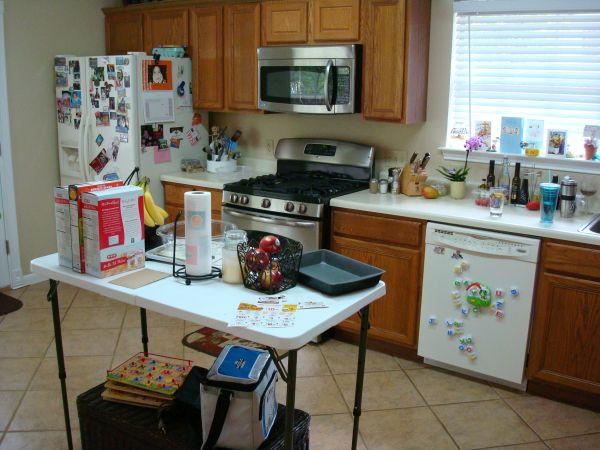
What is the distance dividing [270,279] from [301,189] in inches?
67.0

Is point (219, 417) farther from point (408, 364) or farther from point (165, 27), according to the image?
point (165, 27)

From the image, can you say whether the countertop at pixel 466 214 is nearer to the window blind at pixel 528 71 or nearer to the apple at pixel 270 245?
the window blind at pixel 528 71

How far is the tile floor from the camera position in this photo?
283 centimetres

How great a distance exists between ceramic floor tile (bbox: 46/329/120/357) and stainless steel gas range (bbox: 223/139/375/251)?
1.02 metres

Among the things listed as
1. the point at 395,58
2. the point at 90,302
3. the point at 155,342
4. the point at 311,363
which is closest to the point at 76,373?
the point at 155,342

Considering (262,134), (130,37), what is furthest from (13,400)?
(130,37)

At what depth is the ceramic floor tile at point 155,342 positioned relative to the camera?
3.61 m

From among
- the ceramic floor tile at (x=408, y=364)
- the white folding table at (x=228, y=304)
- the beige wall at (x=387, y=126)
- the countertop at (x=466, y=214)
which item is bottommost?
the ceramic floor tile at (x=408, y=364)

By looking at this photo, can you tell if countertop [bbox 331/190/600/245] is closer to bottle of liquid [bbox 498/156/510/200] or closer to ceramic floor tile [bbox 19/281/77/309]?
bottle of liquid [bbox 498/156/510/200]

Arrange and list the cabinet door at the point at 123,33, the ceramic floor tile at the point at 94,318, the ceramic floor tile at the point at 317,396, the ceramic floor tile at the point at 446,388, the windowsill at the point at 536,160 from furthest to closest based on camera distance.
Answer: the cabinet door at the point at 123,33, the ceramic floor tile at the point at 94,318, the windowsill at the point at 536,160, the ceramic floor tile at the point at 446,388, the ceramic floor tile at the point at 317,396

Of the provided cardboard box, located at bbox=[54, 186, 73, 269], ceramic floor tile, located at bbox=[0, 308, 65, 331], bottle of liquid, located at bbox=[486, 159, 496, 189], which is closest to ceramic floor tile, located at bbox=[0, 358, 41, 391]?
ceramic floor tile, located at bbox=[0, 308, 65, 331]

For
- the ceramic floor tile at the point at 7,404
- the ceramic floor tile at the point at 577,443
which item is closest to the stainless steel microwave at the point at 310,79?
the ceramic floor tile at the point at 577,443

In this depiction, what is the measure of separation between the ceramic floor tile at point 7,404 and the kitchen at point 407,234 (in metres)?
1.42

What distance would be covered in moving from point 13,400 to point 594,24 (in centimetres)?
357
